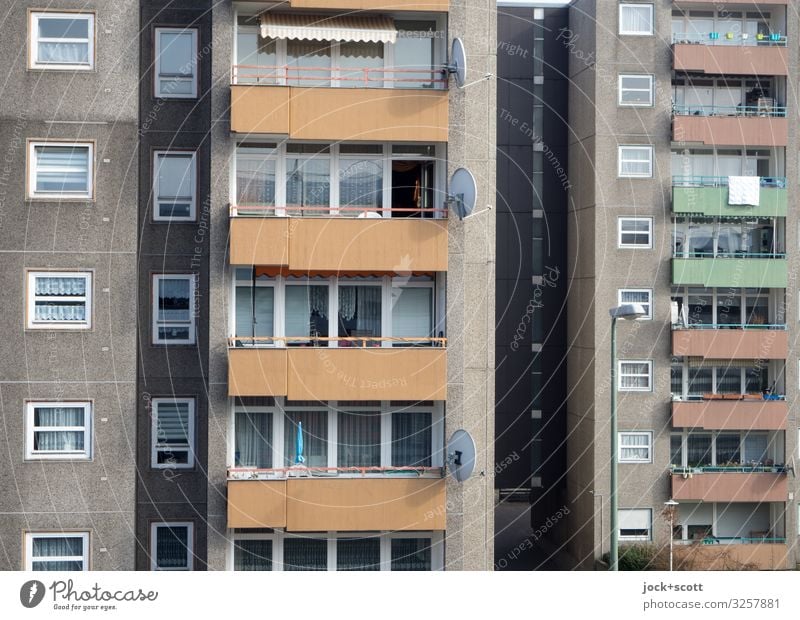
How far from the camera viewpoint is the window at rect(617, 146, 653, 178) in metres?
11.6

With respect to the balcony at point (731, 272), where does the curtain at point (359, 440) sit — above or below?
below

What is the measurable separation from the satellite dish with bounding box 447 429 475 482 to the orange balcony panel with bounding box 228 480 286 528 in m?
A: 1.41

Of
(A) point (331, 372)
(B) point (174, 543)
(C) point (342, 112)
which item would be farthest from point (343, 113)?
(B) point (174, 543)

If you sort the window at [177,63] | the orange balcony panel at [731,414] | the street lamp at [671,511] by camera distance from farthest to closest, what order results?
the orange balcony panel at [731,414] < the street lamp at [671,511] < the window at [177,63]

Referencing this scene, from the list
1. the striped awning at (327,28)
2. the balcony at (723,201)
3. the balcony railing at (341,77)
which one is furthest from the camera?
the balcony at (723,201)

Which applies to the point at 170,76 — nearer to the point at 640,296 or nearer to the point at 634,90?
the point at 634,90

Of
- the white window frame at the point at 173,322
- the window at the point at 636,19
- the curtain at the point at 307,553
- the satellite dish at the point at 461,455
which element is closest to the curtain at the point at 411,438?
the satellite dish at the point at 461,455

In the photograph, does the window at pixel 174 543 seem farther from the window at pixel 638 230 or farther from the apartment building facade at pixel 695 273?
the window at pixel 638 230

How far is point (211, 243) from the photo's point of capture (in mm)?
8984

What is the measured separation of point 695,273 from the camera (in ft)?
37.7

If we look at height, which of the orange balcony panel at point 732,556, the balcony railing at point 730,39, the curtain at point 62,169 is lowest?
the orange balcony panel at point 732,556

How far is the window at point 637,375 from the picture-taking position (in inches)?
456

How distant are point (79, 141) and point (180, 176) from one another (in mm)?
885

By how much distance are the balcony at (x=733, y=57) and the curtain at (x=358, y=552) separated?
6016 millimetres
